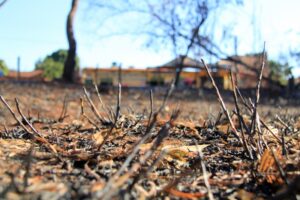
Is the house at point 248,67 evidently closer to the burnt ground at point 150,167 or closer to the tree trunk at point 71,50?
the tree trunk at point 71,50

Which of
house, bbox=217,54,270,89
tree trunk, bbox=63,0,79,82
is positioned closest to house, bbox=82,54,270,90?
house, bbox=217,54,270,89

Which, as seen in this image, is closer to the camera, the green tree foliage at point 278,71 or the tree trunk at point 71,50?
the tree trunk at point 71,50

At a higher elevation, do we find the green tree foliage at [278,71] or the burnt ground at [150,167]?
the green tree foliage at [278,71]

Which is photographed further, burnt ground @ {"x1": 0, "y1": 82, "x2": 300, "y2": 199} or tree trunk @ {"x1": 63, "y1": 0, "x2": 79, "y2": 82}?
tree trunk @ {"x1": 63, "y1": 0, "x2": 79, "y2": 82}

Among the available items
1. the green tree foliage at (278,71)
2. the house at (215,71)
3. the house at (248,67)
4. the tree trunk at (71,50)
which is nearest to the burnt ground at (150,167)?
the house at (215,71)

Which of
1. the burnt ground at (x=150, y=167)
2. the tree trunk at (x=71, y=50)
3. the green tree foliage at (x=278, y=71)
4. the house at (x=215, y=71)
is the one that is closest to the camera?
the burnt ground at (x=150, y=167)

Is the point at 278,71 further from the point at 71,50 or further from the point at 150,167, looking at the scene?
the point at 150,167

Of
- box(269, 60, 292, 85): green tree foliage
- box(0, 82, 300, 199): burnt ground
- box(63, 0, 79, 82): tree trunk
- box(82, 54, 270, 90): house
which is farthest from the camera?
box(269, 60, 292, 85): green tree foliage

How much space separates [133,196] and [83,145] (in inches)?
34.2

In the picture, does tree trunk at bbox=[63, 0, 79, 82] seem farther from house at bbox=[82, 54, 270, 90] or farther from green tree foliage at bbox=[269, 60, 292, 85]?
green tree foliage at bbox=[269, 60, 292, 85]

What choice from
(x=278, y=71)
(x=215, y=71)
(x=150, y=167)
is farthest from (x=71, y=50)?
(x=150, y=167)

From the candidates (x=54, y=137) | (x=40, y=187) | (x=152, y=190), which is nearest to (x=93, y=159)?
(x=152, y=190)

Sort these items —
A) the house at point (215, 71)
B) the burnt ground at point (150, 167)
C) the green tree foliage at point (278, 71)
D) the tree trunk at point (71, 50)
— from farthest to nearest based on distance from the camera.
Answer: the green tree foliage at point (278, 71) < the house at point (215, 71) < the tree trunk at point (71, 50) < the burnt ground at point (150, 167)

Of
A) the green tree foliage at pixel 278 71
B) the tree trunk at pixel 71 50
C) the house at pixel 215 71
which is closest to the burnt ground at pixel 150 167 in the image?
the house at pixel 215 71
